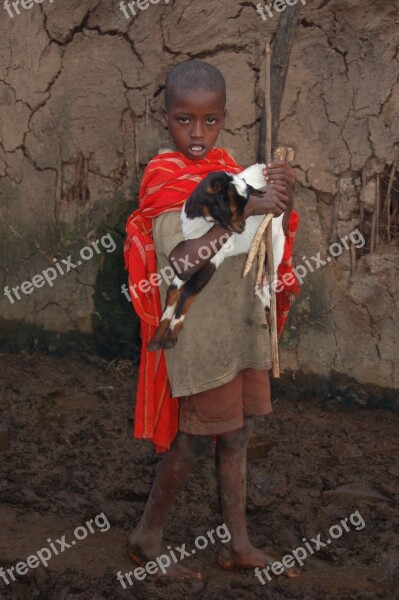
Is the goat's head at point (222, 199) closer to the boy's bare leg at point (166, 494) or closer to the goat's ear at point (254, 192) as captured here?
the goat's ear at point (254, 192)

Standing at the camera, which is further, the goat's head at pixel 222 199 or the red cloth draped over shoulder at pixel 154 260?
→ the red cloth draped over shoulder at pixel 154 260

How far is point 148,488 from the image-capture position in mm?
2980

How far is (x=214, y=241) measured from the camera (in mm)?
2084

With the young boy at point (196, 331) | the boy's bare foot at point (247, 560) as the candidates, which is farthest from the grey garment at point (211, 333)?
the boy's bare foot at point (247, 560)

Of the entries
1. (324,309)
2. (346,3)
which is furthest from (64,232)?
(346,3)

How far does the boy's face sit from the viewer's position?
7.04ft

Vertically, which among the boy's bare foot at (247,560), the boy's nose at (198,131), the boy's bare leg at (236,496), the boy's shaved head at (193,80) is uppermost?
the boy's shaved head at (193,80)

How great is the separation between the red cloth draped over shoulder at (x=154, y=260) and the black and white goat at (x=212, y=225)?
0.09m

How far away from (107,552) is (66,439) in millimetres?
816

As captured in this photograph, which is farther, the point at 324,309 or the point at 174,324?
the point at 324,309

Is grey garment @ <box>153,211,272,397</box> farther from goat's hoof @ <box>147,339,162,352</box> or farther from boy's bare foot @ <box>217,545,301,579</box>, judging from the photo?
boy's bare foot @ <box>217,545,301,579</box>

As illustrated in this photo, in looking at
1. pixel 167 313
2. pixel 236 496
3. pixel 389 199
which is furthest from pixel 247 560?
pixel 389 199

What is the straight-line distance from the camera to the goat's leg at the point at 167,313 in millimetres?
2186

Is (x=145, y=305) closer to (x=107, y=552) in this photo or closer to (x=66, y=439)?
(x=107, y=552)
